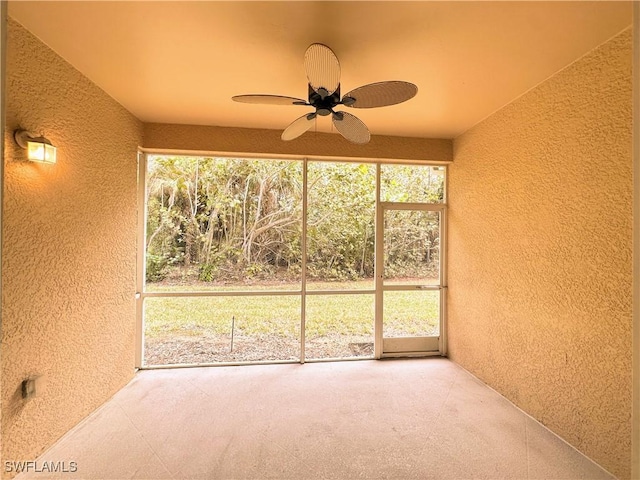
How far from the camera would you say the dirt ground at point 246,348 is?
3238mm

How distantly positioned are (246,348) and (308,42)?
9.68 feet

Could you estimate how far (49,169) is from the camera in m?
1.91

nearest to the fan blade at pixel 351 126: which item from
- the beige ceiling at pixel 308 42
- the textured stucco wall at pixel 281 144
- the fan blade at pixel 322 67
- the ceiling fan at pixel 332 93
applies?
the ceiling fan at pixel 332 93

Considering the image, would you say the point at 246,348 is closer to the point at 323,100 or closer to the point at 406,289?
the point at 406,289

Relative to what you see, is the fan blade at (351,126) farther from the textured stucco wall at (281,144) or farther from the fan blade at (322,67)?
the textured stucco wall at (281,144)

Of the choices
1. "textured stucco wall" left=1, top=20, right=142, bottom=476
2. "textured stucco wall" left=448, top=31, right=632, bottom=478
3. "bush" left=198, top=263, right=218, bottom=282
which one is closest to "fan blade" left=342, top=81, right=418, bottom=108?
"textured stucco wall" left=448, top=31, right=632, bottom=478

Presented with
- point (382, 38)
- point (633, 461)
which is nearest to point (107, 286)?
point (382, 38)

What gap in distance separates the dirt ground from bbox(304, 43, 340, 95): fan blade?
265 cm

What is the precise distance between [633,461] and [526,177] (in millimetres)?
2124

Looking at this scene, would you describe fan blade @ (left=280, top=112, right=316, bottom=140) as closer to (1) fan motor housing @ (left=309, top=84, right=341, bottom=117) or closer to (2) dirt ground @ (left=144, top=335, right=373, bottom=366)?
(1) fan motor housing @ (left=309, top=84, right=341, bottom=117)

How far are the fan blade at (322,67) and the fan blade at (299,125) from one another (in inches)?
10.3

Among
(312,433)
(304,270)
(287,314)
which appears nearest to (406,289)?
(304,270)

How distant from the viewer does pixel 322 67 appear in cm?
154

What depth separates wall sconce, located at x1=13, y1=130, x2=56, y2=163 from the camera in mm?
1727
